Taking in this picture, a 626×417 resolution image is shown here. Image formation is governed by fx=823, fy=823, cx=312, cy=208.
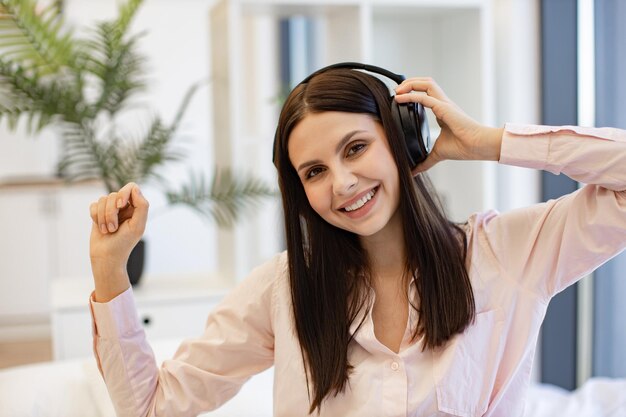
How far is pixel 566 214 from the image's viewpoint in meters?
1.27

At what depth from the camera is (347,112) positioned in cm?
128

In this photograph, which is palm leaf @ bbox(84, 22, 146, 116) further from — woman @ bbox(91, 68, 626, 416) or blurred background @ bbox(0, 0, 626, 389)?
woman @ bbox(91, 68, 626, 416)

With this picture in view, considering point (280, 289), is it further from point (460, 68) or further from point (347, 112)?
point (460, 68)

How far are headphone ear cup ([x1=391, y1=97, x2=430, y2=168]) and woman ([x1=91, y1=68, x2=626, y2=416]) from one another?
11mm

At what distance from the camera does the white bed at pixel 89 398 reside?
168 centimetres

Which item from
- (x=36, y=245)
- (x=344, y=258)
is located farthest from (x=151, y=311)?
(x=36, y=245)

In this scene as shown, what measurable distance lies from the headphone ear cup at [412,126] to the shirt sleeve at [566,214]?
13 centimetres

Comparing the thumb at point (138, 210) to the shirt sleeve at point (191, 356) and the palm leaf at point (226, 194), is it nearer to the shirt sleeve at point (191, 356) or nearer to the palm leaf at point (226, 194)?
the shirt sleeve at point (191, 356)

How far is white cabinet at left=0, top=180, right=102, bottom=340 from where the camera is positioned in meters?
4.62

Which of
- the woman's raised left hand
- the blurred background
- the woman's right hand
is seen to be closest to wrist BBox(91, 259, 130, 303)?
the woman's right hand

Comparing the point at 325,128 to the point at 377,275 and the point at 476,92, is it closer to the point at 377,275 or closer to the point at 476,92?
the point at 377,275

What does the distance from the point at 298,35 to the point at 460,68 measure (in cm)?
149

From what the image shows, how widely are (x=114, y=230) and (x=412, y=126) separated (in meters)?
0.48

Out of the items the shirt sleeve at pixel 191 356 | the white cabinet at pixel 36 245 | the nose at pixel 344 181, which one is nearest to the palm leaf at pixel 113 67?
the shirt sleeve at pixel 191 356
